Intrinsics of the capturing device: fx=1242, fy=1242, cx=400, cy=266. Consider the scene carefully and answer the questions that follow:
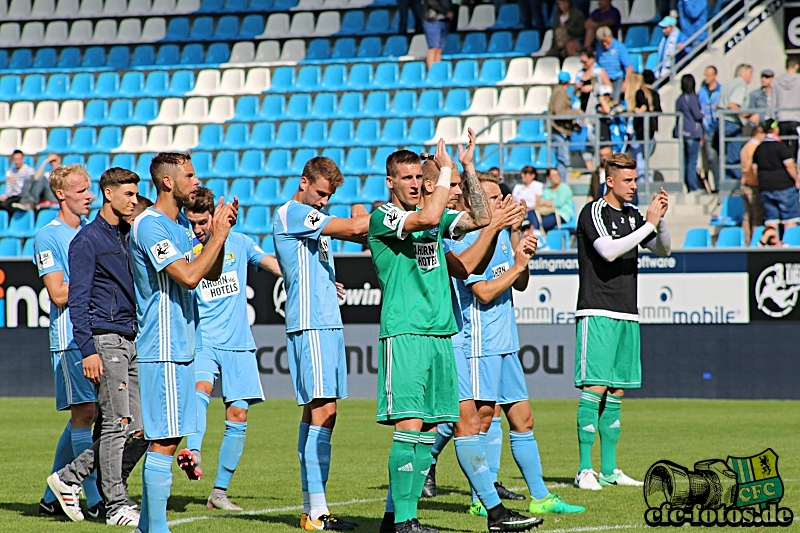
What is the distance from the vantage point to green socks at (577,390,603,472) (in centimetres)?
939

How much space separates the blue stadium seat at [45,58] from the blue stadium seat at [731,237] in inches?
665

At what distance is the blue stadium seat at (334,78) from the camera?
82.9 ft

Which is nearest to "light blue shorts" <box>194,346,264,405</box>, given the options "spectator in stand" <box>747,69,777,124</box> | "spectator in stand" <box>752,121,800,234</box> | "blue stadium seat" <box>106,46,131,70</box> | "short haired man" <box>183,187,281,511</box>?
"short haired man" <box>183,187,281,511</box>

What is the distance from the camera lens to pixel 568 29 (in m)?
23.3

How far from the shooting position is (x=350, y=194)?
22906mm

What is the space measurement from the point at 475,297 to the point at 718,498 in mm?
2049

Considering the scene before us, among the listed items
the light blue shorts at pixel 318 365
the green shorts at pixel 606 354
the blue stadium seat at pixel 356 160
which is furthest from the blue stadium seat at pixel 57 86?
the light blue shorts at pixel 318 365

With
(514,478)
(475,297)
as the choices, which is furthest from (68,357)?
(514,478)

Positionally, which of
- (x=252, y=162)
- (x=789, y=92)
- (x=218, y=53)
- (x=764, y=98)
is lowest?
(x=252, y=162)

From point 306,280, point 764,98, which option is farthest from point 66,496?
point 764,98

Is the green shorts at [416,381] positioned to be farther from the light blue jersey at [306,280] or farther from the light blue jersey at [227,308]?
the light blue jersey at [227,308]

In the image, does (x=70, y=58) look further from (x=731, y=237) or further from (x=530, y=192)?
(x=731, y=237)

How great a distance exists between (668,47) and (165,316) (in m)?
16.5

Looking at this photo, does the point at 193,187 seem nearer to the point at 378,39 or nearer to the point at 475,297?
the point at 475,297
